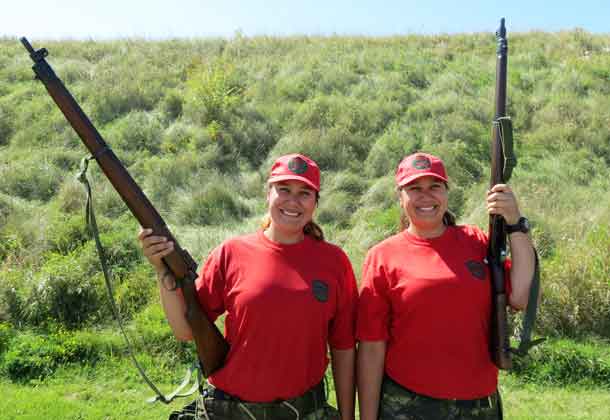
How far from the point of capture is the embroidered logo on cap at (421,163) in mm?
2693

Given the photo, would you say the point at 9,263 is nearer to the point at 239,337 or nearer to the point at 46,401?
the point at 46,401

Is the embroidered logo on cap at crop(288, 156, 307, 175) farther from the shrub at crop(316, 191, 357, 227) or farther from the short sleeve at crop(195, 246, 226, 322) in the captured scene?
the shrub at crop(316, 191, 357, 227)

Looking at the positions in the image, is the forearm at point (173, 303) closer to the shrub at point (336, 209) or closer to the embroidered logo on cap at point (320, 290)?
the embroidered logo on cap at point (320, 290)

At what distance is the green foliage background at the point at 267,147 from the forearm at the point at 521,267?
3590 mm

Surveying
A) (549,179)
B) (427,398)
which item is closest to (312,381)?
(427,398)

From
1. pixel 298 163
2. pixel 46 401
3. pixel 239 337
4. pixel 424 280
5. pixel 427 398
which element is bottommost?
pixel 46 401

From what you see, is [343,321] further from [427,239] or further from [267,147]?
[267,147]

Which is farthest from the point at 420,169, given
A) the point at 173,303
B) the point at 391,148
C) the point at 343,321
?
the point at 391,148

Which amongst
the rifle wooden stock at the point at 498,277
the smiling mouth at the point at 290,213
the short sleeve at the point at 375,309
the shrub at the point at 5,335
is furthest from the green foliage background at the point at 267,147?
the smiling mouth at the point at 290,213

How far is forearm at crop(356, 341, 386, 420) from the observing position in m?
2.63

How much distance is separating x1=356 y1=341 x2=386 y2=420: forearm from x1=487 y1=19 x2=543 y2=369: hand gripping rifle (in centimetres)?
56

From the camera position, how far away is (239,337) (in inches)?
99.6

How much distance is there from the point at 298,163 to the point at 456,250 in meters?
0.92

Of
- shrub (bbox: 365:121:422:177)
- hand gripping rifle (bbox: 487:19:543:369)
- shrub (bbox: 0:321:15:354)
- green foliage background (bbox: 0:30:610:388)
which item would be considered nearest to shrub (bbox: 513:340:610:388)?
green foliage background (bbox: 0:30:610:388)
